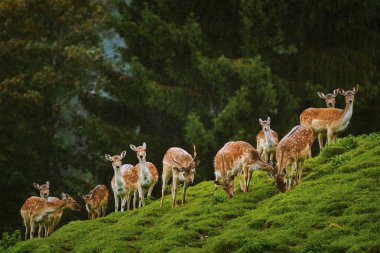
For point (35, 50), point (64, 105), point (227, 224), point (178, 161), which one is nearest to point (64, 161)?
point (64, 105)

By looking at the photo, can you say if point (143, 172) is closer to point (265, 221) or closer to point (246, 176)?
point (246, 176)

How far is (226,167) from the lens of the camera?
19422 millimetres

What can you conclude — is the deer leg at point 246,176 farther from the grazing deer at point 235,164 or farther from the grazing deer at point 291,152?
the grazing deer at point 291,152

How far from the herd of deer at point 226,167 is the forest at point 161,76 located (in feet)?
34.8

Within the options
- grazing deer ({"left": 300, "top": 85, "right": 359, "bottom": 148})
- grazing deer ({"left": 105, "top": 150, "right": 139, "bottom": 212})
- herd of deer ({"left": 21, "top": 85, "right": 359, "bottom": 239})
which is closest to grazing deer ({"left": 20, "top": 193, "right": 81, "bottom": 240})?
herd of deer ({"left": 21, "top": 85, "right": 359, "bottom": 239})

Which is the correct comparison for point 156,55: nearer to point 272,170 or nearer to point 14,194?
point 14,194

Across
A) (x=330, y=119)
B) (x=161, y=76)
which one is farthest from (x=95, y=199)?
(x=161, y=76)

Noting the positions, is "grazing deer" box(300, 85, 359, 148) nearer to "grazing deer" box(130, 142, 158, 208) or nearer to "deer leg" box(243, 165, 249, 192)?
"deer leg" box(243, 165, 249, 192)

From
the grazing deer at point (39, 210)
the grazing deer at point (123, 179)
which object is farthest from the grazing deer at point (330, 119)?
the grazing deer at point (39, 210)

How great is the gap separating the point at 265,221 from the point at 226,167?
2.72 metres

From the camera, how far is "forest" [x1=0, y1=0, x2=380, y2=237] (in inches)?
1364

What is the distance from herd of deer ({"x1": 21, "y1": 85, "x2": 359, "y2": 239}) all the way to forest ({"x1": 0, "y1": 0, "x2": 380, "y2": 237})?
10604 mm

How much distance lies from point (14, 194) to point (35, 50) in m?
6.07

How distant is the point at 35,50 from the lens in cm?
3562
